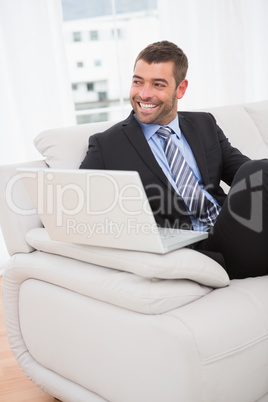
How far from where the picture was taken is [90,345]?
151 cm

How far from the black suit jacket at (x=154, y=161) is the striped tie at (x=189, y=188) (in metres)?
0.05

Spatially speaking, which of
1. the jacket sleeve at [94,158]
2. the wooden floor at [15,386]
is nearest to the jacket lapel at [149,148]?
the jacket sleeve at [94,158]

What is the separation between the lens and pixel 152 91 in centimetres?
195

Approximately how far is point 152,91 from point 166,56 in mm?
137

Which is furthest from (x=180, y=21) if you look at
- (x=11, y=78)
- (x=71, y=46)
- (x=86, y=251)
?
(x=86, y=251)

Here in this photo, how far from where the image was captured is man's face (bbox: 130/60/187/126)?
1.93 metres

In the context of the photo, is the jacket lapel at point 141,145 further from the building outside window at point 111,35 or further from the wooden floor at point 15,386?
the building outside window at point 111,35

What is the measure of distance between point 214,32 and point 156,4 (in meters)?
0.47

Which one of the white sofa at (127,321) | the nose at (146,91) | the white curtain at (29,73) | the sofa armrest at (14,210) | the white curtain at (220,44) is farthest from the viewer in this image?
the white curtain at (220,44)

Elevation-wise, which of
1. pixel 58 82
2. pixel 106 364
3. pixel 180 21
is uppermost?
pixel 180 21

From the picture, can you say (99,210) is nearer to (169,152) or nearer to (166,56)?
(169,152)

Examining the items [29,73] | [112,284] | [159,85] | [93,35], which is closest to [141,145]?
[159,85]

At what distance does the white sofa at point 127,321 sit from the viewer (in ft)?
4.20

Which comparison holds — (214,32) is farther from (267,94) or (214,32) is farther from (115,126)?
(115,126)
